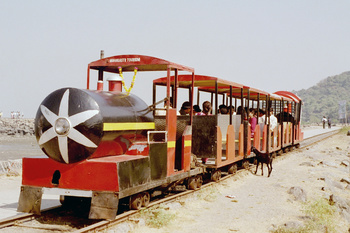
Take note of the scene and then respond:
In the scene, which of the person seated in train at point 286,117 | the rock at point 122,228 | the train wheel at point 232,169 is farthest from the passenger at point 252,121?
the rock at point 122,228

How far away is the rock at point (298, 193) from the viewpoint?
9615mm

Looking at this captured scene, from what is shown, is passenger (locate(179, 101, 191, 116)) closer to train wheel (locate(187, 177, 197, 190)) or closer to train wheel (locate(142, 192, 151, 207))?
train wheel (locate(187, 177, 197, 190))

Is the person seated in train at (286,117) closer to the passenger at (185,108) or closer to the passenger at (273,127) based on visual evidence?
the passenger at (273,127)

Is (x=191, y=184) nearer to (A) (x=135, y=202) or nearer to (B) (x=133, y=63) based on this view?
(A) (x=135, y=202)

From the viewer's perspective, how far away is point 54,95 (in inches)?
272

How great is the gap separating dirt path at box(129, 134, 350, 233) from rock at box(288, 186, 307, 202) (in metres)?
0.10

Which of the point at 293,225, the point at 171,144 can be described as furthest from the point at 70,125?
the point at 293,225

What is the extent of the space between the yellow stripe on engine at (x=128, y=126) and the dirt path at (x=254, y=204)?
1.60 meters

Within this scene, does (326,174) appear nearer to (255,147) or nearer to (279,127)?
(255,147)

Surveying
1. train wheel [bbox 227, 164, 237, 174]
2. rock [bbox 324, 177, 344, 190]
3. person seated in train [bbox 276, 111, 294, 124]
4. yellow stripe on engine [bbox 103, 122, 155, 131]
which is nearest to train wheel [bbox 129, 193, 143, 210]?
yellow stripe on engine [bbox 103, 122, 155, 131]

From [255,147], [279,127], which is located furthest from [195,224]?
[279,127]

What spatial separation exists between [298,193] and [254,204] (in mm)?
1473

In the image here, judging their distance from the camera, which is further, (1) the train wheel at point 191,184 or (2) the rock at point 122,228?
(1) the train wheel at point 191,184

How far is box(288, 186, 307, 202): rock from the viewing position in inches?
379
